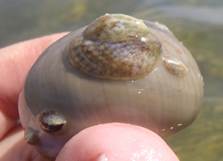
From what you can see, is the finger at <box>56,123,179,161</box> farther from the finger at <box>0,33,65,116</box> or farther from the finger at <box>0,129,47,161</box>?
the finger at <box>0,33,65,116</box>

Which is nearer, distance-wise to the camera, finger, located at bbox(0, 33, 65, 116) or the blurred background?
finger, located at bbox(0, 33, 65, 116)

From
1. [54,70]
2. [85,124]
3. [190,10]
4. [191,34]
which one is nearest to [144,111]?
[85,124]

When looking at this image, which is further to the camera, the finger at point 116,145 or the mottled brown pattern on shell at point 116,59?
the mottled brown pattern on shell at point 116,59

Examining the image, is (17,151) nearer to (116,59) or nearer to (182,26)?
(116,59)

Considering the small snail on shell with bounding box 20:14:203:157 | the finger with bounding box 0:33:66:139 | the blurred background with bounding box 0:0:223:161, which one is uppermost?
the small snail on shell with bounding box 20:14:203:157

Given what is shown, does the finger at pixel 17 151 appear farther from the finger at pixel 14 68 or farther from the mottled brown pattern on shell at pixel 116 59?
the mottled brown pattern on shell at pixel 116 59

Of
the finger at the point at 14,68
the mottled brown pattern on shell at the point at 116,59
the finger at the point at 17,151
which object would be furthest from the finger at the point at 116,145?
the finger at the point at 14,68

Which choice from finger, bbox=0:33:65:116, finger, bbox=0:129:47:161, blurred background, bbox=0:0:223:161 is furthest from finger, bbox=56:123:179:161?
blurred background, bbox=0:0:223:161
